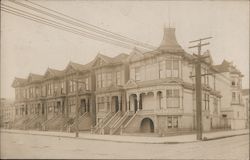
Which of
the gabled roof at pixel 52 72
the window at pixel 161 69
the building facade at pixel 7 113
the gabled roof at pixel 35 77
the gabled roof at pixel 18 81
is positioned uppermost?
the window at pixel 161 69

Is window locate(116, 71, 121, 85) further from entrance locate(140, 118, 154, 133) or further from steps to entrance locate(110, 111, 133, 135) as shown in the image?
entrance locate(140, 118, 154, 133)

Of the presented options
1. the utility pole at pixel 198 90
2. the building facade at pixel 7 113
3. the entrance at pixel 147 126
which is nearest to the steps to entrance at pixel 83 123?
the building facade at pixel 7 113

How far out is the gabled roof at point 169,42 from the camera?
291 inches

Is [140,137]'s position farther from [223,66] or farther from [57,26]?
[57,26]

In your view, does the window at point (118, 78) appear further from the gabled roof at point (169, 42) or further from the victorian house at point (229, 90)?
the victorian house at point (229, 90)

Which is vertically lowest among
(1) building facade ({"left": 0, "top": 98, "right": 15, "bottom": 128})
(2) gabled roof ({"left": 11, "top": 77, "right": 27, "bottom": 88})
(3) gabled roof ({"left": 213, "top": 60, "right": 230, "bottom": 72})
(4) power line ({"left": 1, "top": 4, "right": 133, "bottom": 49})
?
(1) building facade ({"left": 0, "top": 98, "right": 15, "bottom": 128})

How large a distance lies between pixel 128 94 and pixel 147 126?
123 cm

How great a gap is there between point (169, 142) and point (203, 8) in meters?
3.33

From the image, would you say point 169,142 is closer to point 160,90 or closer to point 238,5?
point 160,90

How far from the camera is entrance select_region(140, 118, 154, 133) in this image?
303 inches

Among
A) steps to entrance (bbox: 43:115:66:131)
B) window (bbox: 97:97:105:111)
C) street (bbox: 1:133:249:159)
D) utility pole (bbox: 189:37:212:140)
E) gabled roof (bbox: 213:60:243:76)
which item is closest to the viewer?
street (bbox: 1:133:249:159)

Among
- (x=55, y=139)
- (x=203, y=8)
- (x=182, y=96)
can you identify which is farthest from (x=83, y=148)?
(x=203, y=8)

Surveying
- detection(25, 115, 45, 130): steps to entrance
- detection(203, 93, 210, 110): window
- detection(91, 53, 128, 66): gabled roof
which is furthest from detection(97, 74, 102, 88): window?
detection(203, 93, 210, 110): window

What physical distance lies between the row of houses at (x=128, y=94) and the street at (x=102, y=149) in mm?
347
